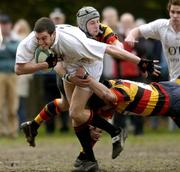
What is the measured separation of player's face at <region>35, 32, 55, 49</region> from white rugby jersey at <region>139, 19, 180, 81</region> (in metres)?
2.39

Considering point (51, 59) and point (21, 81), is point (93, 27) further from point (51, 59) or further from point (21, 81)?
point (21, 81)

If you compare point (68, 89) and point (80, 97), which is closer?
point (80, 97)

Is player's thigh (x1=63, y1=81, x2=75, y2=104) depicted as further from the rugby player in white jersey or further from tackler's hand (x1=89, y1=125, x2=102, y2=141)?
tackler's hand (x1=89, y1=125, x2=102, y2=141)

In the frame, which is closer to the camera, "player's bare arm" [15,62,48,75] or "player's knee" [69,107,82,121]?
"player's bare arm" [15,62,48,75]

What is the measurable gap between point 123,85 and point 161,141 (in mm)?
6014

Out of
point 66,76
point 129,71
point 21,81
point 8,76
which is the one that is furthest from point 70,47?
point 21,81

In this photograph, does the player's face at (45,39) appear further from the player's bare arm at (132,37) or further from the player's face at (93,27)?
the player's bare arm at (132,37)

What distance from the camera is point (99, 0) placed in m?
25.0

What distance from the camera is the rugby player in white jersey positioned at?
1025cm

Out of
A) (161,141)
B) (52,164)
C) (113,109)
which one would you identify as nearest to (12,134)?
(161,141)

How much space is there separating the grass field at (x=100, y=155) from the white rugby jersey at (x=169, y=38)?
4.24 ft

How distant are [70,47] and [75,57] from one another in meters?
0.21

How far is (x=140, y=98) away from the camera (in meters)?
10.6

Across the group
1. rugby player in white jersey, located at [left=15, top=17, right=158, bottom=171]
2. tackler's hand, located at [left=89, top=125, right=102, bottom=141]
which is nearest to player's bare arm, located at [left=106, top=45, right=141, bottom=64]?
rugby player in white jersey, located at [left=15, top=17, right=158, bottom=171]
